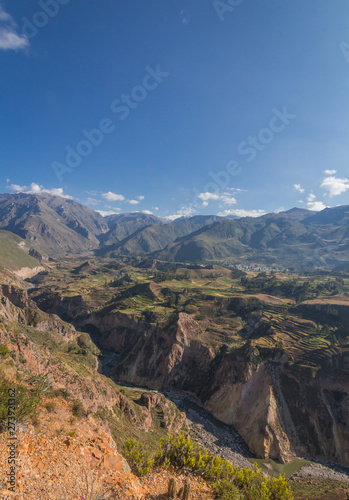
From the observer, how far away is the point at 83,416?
1934 cm

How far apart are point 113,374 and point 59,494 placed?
6777 cm

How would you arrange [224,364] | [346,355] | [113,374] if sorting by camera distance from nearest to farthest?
[346,355]
[224,364]
[113,374]

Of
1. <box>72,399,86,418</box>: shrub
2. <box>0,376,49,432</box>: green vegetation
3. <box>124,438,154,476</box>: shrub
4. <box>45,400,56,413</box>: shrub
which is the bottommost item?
<box>124,438,154,476</box>: shrub

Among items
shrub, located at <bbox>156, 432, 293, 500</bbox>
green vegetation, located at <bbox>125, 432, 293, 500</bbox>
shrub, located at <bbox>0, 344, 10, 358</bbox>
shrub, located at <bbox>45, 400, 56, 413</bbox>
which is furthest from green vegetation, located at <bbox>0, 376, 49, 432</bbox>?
shrub, located at <bbox>156, 432, 293, 500</bbox>

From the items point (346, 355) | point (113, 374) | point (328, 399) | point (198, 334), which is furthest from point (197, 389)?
point (346, 355)

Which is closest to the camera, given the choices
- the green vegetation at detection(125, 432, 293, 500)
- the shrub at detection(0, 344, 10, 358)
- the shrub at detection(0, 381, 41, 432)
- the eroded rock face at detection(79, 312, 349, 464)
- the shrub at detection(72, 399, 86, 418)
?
the shrub at detection(0, 381, 41, 432)

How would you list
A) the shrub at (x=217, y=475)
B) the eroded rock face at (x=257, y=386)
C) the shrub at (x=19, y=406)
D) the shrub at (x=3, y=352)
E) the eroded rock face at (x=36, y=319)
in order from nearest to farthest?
the shrub at (x=19, y=406)
the shrub at (x=217, y=475)
the shrub at (x=3, y=352)
the eroded rock face at (x=257, y=386)
the eroded rock face at (x=36, y=319)

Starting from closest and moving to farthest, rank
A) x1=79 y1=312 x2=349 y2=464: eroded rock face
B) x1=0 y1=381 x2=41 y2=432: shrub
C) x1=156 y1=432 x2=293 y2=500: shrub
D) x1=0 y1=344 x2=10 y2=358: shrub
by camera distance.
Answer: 1. x1=0 y1=381 x2=41 y2=432: shrub
2. x1=156 y1=432 x2=293 y2=500: shrub
3. x1=0 y1=344 x2=10 y2=358: shrub
4. x1=79 y1=312 x2=349 y2=464: eroded rock face

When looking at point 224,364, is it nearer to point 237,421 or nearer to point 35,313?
point 237,421

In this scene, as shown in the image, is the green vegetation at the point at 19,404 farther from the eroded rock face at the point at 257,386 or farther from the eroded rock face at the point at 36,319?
the eroded rock face at the point at 36,319

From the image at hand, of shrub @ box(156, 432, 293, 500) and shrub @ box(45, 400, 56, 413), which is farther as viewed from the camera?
shrub @ box(156, 432, 293, 500)

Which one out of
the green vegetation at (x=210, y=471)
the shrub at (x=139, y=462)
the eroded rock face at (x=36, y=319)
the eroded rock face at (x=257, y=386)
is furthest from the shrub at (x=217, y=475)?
the eroded rock face at (x=36, y=319)

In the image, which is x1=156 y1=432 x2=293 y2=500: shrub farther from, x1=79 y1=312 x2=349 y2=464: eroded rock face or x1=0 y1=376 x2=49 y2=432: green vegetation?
x1=79 y1=312 x2=349 y2=464: eroded rock face

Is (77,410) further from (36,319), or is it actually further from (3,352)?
(36,319)
